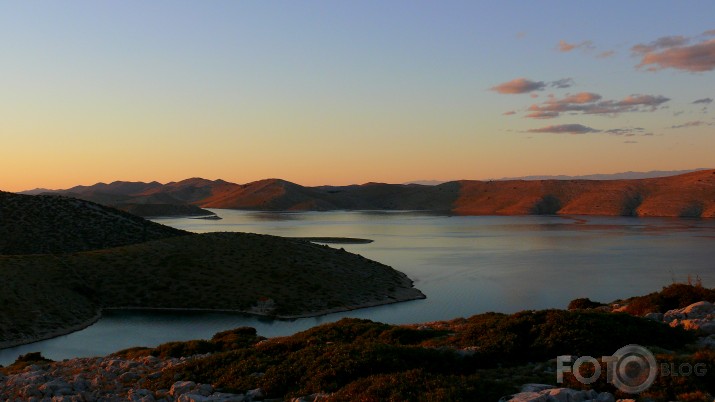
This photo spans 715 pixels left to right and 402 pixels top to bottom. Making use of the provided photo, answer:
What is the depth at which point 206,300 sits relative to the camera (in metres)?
65.5

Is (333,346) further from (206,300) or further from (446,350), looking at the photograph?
(206,300)

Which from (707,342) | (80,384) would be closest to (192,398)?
(80,384)

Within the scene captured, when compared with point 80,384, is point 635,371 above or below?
above

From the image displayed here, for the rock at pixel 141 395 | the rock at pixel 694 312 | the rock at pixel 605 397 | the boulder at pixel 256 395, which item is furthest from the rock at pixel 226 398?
the rock at pixel 694 312

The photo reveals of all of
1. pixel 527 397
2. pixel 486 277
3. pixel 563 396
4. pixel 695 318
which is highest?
pixel 563 396

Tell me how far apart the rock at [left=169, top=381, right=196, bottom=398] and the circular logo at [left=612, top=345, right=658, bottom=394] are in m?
13.6

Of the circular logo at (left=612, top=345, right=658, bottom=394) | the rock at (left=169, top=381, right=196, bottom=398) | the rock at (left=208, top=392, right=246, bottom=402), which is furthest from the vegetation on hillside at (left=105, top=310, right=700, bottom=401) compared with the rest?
the rock at (left=169, top=381, right=196, bottom=398)

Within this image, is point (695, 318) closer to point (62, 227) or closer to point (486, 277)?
point (486, 277)

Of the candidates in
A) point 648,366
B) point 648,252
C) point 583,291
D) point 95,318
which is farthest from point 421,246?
point 648,366

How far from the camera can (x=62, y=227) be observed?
96.2 m

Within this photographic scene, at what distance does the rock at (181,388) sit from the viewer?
1955 cm

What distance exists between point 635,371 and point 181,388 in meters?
14.6

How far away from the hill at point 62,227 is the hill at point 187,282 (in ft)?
51.4

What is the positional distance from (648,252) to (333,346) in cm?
11300
